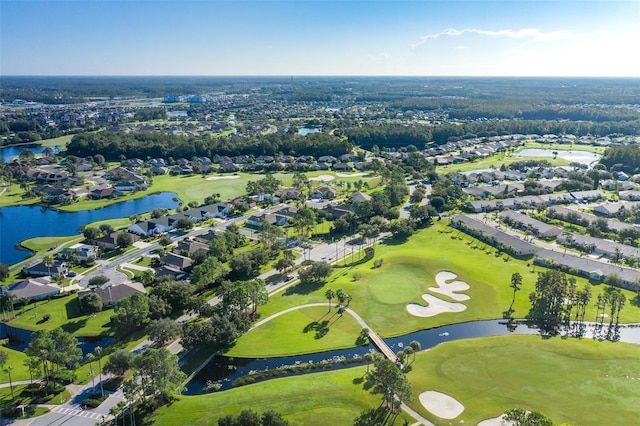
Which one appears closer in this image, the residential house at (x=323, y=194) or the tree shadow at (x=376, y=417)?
the tree shadow at (x=376, y=417)

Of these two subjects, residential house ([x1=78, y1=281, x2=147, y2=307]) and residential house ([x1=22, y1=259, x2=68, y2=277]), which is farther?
residential house ([x1=22, y1=259, x2=68, y2=277])

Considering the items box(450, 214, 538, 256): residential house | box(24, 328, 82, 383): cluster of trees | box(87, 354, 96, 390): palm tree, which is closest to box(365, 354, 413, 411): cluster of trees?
box(87, 354, 96, 390): palm tree

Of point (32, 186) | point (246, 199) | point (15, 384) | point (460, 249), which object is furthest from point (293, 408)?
point (32, 186)

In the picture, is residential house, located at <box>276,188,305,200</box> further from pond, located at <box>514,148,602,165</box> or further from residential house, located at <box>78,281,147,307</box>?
pond, located at <box>514,148,602,165</box>

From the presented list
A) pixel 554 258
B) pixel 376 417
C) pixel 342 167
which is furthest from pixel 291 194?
pixel 376 417

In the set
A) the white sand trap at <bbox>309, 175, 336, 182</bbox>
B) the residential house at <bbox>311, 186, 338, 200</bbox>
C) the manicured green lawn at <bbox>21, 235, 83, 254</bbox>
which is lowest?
the manicured green lawn at <bbox>21, 235, 83, 254</bbox>

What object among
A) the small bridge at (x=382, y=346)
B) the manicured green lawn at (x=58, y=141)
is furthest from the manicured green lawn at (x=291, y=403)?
the manicured green lawn at (x=58, y=141)

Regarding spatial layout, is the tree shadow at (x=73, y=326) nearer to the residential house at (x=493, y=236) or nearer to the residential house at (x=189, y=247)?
the residential house at (x=189, y=247)
